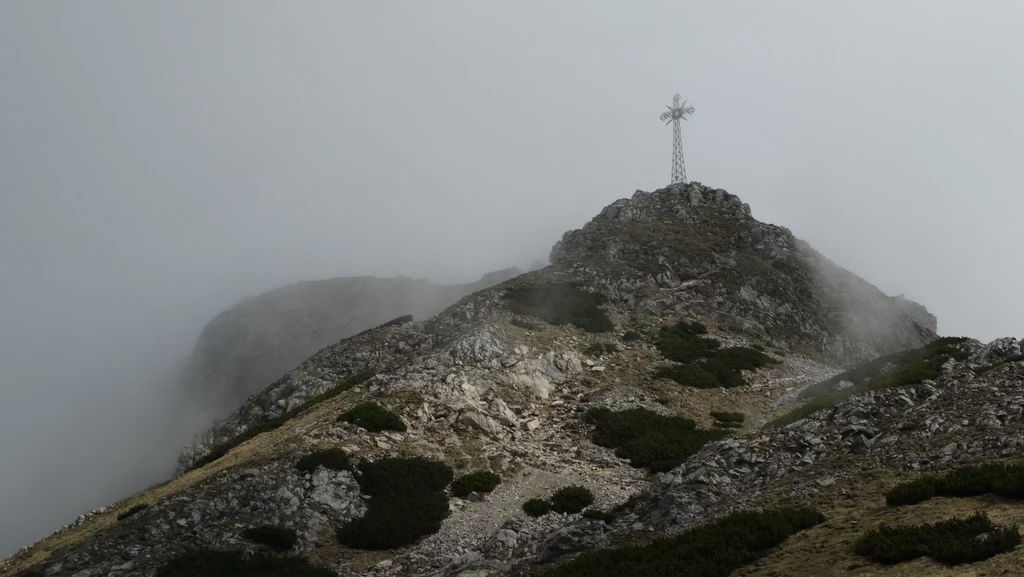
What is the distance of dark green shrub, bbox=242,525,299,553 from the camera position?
936 inches

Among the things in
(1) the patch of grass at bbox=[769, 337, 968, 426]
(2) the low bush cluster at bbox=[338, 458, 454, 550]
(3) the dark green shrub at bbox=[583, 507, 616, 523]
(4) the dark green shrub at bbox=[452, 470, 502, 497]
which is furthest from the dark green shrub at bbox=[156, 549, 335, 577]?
(1) the patch of grass at bbox=[769, 337, 968, 426]

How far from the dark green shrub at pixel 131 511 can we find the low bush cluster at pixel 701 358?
30046mm

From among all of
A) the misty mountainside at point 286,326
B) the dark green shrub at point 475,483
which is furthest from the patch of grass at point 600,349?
the misty mountainside at point 286,326

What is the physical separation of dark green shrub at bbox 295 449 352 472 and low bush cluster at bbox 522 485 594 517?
851 centimetres

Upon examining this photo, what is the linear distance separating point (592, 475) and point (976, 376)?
54.0 ft

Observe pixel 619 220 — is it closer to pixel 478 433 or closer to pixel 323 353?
pixel 323 353

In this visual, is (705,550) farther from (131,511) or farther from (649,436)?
(131,511)

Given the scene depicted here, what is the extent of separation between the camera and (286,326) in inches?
5172

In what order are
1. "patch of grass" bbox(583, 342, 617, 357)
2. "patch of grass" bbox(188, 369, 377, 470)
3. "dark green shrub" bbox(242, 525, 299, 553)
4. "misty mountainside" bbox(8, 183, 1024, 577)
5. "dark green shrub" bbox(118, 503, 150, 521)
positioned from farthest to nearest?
"patch of grass" bbox(583, 342, 617, 357) < "patch of grass" bbox(188, 369, 377, 470) < "dark green shrub" bbox(118, 503, 150, 521) < "dark green shrub" bbox(242, 525, 299, 553) < "misty mountainside" bbox(8, 183, 1024, 577)

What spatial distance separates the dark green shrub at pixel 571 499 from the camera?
25.7 meters

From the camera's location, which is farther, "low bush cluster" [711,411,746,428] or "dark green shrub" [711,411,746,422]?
"dark green shrub" [711,411,746,422]

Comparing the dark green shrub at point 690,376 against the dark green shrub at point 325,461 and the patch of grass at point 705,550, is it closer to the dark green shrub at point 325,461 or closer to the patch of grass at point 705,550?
the dark green shrub at point 325,461

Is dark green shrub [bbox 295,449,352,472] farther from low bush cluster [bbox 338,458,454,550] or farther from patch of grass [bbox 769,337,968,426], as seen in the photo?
patch of grass [bbox 769,337,968,426]

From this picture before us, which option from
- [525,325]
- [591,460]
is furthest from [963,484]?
[525,325]
